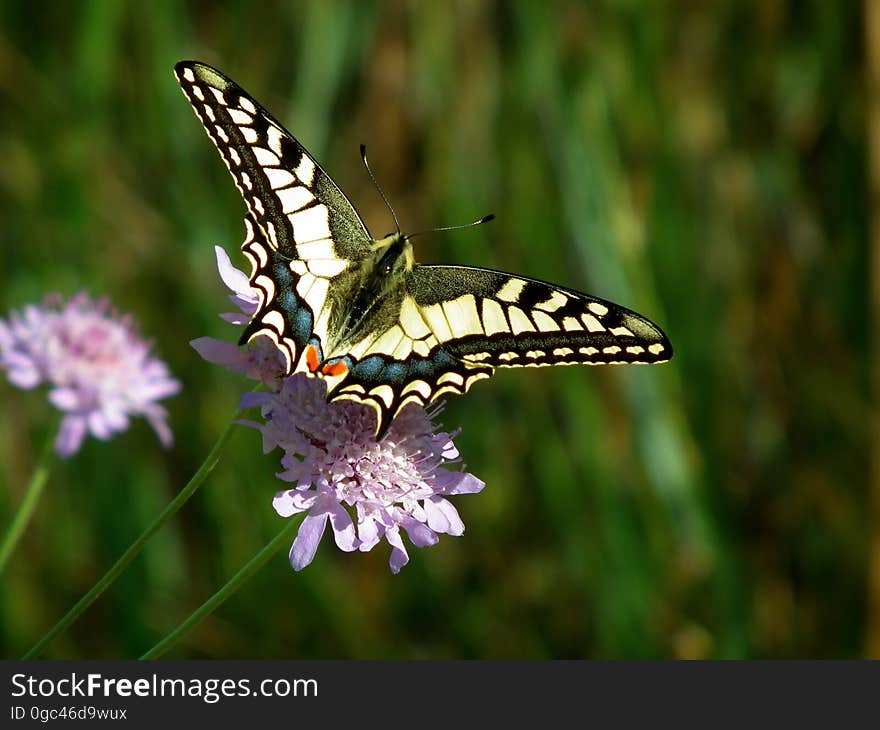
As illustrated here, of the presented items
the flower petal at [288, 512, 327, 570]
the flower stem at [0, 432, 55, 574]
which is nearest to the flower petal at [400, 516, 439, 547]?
the flower petal at [288, 512, 327, 570]

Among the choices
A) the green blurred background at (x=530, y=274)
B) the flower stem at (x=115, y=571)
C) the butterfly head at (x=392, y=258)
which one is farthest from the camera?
the green blurred background at (x=530, y=274)

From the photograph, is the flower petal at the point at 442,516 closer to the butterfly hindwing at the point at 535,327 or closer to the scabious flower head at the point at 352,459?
the scabious flower head at the point at 352,459

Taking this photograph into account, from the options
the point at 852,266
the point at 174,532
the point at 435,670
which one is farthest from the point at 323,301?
the point at 852,266

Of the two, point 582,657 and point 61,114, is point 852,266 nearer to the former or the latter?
point 582,657

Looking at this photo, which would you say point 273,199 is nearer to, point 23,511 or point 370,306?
point 370,306

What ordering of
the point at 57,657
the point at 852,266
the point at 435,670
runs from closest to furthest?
the point at 435,670, the point at 57,657, the point at 852,266

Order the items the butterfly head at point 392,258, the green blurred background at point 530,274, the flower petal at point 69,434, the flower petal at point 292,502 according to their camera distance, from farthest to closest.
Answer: the green blurred background at point 530,274, the flower petal at point 69,434, the butterfly head at point 392,258, the flower petal at point 292,502

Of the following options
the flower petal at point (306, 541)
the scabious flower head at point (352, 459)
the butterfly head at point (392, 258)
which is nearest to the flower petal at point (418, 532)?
the scabious flower head at point (352, 459)
